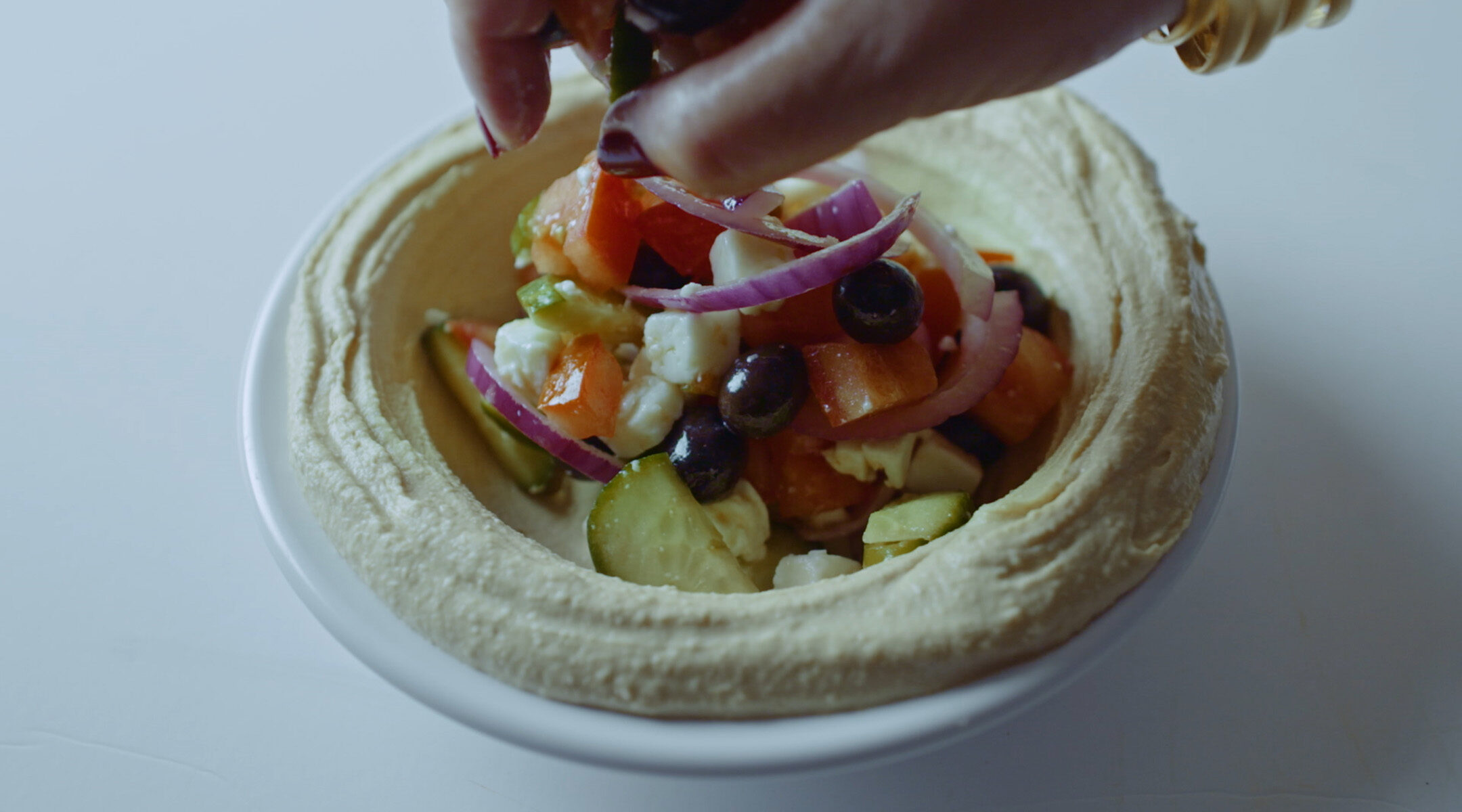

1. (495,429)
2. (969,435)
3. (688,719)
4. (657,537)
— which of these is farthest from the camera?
(495,429)

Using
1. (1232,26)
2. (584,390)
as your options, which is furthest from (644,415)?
(1232,26)

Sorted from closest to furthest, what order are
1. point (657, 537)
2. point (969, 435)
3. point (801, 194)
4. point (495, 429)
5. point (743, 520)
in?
1. point (657, 537)
2. point (743, 520)
3. point (969, 435)
4. point (495, 429)
5. point (801, 194)

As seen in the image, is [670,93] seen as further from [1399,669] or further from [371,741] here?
[1399,669]

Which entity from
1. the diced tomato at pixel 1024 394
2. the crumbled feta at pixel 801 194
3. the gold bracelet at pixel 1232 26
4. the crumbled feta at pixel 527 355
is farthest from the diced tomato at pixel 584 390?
the gold bracelet at pixel 1232 26

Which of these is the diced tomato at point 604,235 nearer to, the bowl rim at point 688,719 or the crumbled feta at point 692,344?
the crumbled feta at point 692,344

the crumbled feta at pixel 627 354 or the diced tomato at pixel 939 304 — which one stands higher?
the crumbled feta at pixel 627 354

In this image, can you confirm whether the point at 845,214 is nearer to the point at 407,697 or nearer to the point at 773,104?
the point at 773,104
